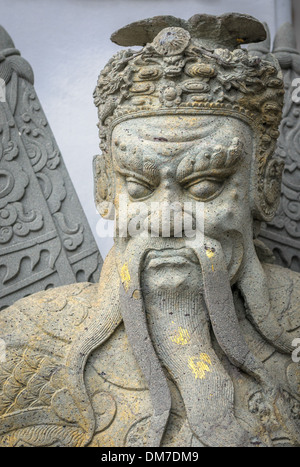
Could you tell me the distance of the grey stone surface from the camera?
366cm

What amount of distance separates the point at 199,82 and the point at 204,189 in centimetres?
40

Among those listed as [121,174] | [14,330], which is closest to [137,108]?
[121,174]

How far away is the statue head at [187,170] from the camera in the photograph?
2.87 m

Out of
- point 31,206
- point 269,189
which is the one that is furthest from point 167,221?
point 31,206

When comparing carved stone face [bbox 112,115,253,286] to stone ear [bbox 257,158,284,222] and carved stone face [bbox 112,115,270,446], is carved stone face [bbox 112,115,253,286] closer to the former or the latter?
carved stone face [bbox 112,115,270,446]

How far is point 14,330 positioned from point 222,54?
133cm

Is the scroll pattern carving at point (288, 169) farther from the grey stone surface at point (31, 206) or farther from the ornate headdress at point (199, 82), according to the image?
the grey stone surface at point (31, 206)

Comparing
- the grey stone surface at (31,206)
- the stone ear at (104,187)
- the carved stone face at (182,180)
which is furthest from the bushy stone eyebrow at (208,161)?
the grey stone surface at (31,206)

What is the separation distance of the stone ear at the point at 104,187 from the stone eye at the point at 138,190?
0.64ft

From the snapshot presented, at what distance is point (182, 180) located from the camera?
2.89m

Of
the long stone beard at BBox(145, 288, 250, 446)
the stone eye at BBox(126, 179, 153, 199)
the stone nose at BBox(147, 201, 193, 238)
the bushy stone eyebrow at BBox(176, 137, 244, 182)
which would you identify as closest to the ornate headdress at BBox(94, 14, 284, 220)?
the bushy stone eyebrow at BBox(176, 137, 244, 182)

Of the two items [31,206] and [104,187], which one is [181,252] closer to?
[104,187]

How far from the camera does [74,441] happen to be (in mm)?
2877
